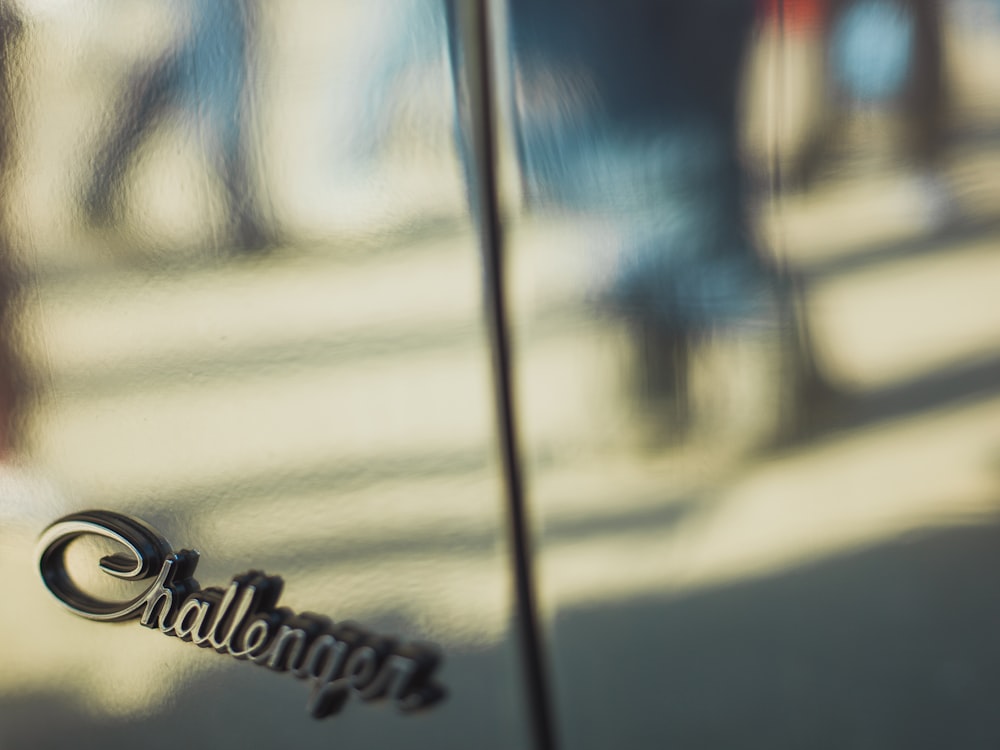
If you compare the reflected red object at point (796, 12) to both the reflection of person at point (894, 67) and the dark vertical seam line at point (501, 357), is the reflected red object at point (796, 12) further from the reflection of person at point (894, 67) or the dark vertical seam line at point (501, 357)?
the dark vertical seam line at point (501, 357)

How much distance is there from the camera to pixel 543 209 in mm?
651

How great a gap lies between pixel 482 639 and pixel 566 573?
88 mm

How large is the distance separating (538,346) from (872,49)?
304 mm

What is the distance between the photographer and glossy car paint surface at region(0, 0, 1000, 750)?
0.59 m

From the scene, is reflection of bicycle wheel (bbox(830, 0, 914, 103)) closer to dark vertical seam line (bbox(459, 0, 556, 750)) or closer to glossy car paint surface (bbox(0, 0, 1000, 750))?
glossy car paint surface (bbox(0, 0, 1000, 750))

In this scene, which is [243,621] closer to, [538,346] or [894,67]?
[538,346]

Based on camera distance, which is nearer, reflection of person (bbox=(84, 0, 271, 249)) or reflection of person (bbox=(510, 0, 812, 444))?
reflection of person (bbox=(510, 0, 812, 444))

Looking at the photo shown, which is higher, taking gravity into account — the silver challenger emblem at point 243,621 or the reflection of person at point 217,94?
the reflection of person at point 217,94

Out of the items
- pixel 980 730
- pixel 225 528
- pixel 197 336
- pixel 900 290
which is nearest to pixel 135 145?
pixel 197 336

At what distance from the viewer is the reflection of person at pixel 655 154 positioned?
608mm


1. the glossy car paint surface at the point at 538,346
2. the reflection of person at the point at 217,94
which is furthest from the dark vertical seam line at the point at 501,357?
the reflection of person at the point at 217,94

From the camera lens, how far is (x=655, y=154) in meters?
0.62

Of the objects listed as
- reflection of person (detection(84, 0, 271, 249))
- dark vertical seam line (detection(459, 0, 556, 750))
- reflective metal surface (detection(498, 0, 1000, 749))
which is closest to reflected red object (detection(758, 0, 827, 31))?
reflective metal surface (detection(498, 0, 1000, 749))

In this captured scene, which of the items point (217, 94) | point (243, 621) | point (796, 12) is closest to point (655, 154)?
point (796, 12)
